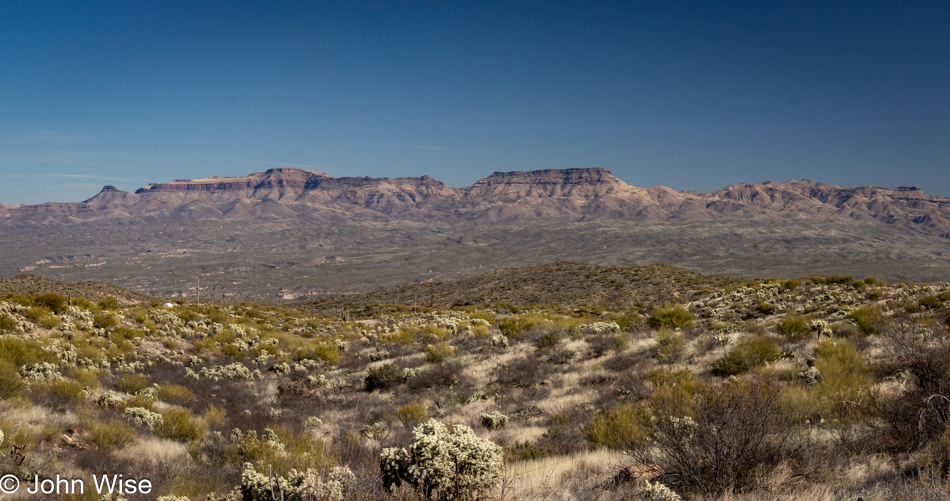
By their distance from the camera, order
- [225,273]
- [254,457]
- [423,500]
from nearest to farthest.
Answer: [423,500] < [254,457] < [225,273]

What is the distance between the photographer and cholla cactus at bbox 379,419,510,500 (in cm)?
462

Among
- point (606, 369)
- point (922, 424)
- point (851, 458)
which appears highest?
point (922, 424)

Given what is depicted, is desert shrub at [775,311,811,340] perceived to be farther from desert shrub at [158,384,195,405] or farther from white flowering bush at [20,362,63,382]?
white flowering bush at [20,362,63,382]

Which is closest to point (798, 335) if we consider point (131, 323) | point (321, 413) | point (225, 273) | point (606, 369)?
point (606, 369)

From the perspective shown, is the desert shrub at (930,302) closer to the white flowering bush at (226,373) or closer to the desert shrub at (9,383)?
the white flowering bush at (226,373)

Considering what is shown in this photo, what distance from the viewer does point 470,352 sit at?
1703 cm

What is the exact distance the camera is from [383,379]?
13.7m

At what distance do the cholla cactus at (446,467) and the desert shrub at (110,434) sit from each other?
4.60 meters

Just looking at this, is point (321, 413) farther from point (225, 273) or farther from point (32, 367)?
point (225, 273)

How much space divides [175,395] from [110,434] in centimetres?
393

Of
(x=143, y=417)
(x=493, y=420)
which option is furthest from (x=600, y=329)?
(x=143, y=417)

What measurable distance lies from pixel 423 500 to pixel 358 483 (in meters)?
0.67

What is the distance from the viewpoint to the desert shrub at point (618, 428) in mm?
7129

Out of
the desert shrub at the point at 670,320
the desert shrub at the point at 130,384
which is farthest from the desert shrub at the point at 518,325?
the desert shrub at the point at 130,384
